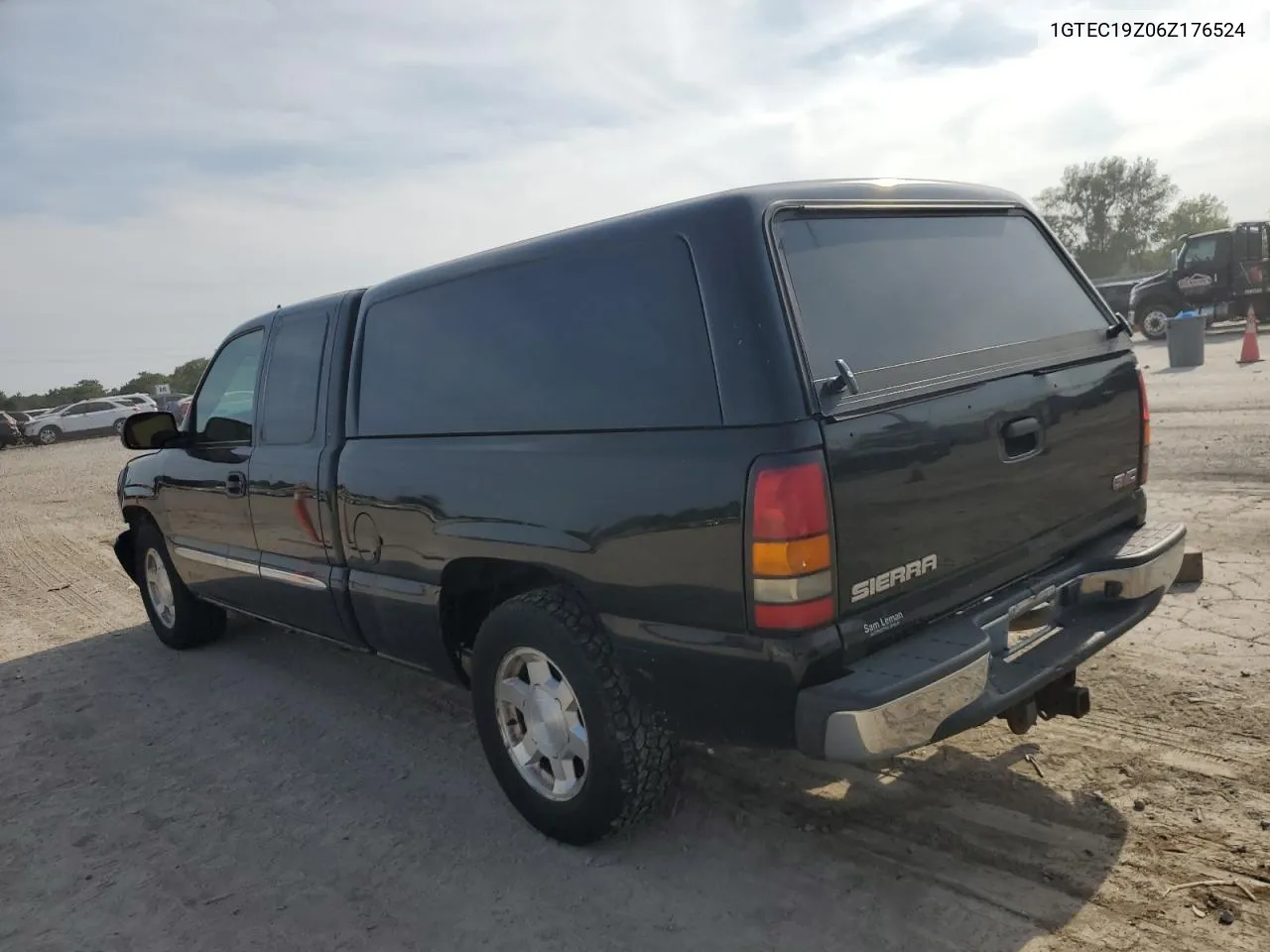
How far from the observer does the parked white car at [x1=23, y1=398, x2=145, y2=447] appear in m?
32.5

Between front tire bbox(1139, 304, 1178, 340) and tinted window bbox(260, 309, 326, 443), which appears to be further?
front tire bbox(1139, 304, 1178, 340)

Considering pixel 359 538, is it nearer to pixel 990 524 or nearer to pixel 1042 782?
pixel 990 524

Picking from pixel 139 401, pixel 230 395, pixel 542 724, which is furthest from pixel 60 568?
pixel 139 401

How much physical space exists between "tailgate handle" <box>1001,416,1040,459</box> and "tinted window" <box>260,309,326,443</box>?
112 inches

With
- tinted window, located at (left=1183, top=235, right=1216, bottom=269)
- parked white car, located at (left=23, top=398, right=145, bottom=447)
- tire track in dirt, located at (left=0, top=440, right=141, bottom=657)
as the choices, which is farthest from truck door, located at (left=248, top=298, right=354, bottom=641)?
parked white car, located at (left=23, top=398, right=145, bottom=447)

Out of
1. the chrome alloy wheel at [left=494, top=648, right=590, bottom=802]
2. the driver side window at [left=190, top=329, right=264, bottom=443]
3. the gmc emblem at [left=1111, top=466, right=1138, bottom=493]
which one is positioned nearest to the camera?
the chrome alloy wheel at [left=494, top=648, right=590, bottom=802]

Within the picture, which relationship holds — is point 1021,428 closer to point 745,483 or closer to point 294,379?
point 745,483

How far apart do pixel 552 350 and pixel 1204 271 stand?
22.4 metres

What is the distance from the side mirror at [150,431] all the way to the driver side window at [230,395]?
12 cm

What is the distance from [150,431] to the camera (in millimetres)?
5098

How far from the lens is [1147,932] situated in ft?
7.98

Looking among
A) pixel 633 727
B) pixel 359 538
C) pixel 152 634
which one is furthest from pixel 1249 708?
pixel 152 634

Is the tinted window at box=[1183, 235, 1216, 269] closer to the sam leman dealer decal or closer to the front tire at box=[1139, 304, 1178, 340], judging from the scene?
the front tire at box=[1139, 304, 1178, 340]

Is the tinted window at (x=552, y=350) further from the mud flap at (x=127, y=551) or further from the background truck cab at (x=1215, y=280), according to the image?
the background truck cab at (x=1215, y=280)
